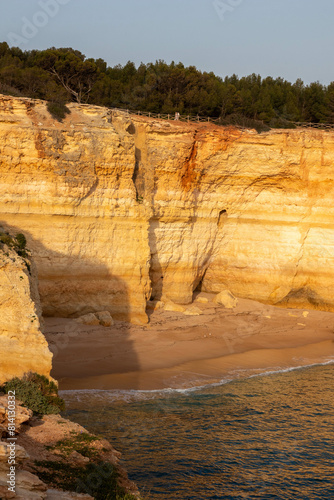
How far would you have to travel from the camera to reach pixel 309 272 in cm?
2869

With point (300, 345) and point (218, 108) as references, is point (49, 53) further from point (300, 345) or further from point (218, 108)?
point (300, 345)

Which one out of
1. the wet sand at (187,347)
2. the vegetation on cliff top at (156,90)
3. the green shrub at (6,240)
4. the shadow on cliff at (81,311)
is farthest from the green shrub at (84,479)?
the vegetation on cliff top at (156,90)

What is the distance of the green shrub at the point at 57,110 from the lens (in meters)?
22.5

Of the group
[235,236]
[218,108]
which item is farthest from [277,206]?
[218,108]

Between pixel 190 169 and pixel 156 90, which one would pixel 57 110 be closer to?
pixel 190 169

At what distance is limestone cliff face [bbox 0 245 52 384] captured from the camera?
41.6ft

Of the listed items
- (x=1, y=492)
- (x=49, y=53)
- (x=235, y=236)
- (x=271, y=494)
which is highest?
(x=49, y=53)

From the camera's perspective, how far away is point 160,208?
25.4 meters

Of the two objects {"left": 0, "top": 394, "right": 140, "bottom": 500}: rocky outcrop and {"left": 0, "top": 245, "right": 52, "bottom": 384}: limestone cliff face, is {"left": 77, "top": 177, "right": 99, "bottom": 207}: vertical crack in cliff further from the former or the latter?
{"left": 0, "top": 394, "right": 140, "bottom": 500}: rocky outcrop

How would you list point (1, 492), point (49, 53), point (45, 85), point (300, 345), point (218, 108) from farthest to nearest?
point (218, 108) < point (49, 53) < point (45, 85) < point (300, 345) < point (1, 492)

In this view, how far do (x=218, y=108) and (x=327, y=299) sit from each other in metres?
17.3

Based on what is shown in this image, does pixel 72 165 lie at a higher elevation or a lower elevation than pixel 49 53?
lower

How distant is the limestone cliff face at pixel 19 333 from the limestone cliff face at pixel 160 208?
26.5 feet

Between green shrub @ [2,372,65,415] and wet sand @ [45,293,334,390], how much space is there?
3.99m
